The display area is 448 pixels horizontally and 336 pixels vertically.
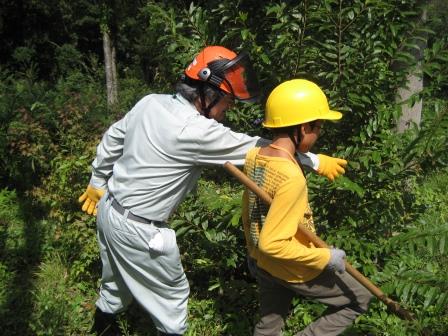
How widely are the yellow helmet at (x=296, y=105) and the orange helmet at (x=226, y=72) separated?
284 mm

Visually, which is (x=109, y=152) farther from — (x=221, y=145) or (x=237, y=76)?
(x=237, y=76)

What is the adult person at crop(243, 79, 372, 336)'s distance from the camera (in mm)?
2299

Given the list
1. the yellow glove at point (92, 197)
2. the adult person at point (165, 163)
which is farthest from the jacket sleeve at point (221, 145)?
the yellow glove at point (92, 197)

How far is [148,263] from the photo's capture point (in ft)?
9.30

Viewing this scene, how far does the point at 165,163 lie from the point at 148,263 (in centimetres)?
60

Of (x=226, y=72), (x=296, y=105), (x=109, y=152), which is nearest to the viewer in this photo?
(x=296, y=105)

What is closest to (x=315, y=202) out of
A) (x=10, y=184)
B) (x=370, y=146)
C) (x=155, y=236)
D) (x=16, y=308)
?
(x=370, y=146)

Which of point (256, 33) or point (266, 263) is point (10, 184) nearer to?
point (256, 33)

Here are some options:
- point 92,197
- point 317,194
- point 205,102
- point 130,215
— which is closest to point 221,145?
point 205,102

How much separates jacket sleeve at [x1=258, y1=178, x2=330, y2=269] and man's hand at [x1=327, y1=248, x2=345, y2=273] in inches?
6.7

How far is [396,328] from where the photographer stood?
3223 mm

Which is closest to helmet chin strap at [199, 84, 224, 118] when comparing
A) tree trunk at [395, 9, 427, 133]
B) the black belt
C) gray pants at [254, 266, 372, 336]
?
the black belt

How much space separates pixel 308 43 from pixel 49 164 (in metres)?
3.52

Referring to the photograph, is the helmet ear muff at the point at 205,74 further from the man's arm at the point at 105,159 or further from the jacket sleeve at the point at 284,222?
the jacket sleeve at the point at 284,222
